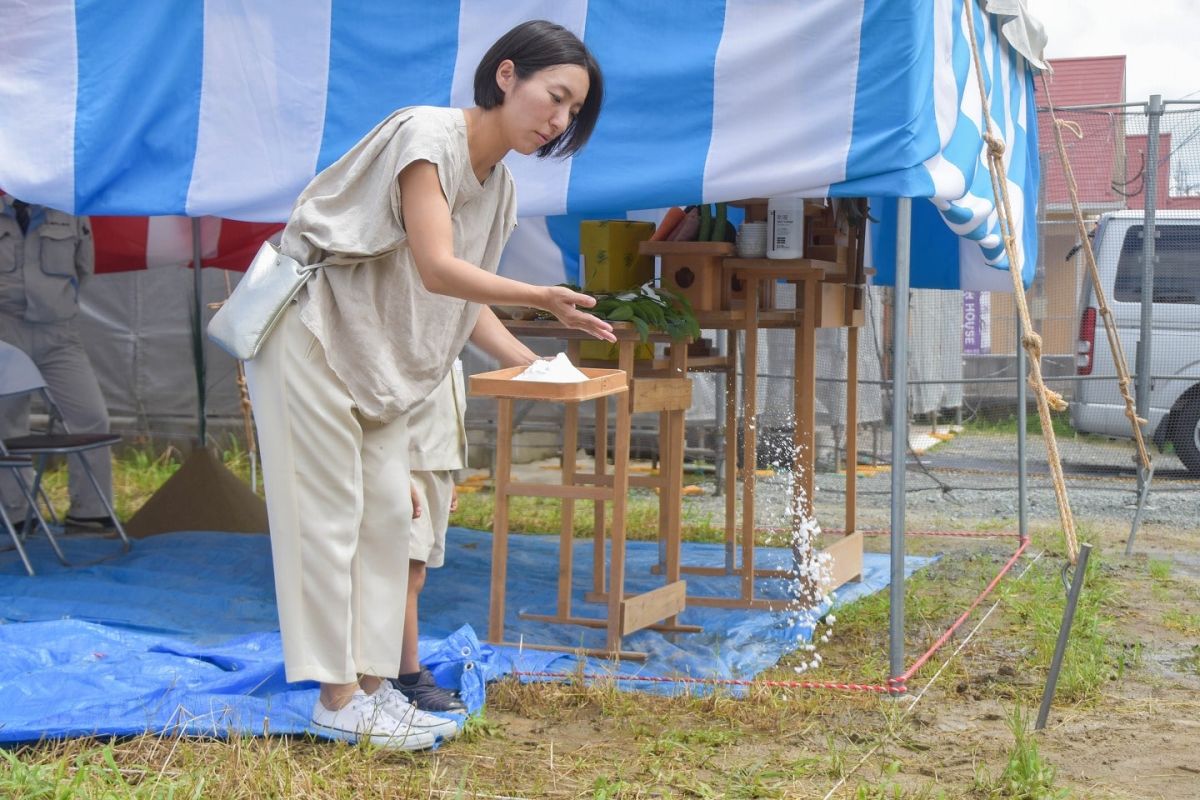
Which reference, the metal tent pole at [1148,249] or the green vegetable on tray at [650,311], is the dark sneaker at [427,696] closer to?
the green vegetable on tray at [650,311]

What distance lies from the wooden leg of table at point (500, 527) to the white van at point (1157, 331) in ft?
16.1

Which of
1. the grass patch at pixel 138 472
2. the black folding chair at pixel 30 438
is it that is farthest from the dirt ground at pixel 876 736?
the grass patch at pixel 138 472

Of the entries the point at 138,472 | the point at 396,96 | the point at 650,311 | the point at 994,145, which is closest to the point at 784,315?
the point at 650,311

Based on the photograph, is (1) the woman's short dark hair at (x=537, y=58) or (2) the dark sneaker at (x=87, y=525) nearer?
(1) the woman's short dark hair at (x=537, y=58)

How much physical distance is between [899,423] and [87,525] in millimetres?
3798

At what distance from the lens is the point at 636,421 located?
8.13 meters

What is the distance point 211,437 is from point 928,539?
442 centimetres

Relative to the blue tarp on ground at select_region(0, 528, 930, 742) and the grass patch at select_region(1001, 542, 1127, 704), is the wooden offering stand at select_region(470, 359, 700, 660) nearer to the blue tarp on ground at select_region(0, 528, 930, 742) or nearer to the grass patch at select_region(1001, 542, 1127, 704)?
the blue tarp on ground at select_region(0, 528, 930, 742)

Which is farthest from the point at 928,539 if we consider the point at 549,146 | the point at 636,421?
the point at 549,146

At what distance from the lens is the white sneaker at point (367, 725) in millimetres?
2674

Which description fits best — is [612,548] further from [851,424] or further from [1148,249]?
[1148,249]

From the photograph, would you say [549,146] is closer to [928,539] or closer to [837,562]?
[837,562]

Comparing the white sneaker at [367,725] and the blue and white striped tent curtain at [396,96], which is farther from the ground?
the blue and white striped tent curtain at [396,96]

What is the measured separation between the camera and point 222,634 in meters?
3.89
